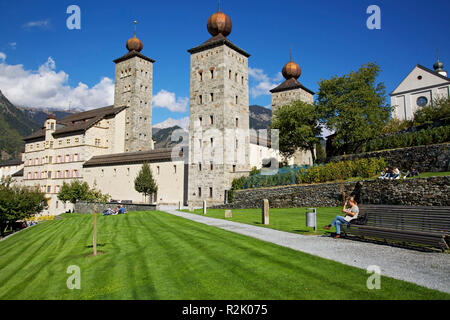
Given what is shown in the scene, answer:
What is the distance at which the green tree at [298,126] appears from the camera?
3847cm

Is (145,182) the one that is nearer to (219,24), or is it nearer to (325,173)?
(219,24)

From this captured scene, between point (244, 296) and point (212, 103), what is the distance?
1295 inches

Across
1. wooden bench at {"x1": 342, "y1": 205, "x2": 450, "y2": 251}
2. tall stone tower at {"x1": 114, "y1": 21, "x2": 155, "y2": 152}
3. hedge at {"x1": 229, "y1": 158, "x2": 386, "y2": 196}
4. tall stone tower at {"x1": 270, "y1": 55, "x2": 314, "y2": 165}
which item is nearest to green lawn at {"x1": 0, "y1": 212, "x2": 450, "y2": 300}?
wooden bench at {"x1": 342, "y1": 205, "x2": 450, "y2": 251}

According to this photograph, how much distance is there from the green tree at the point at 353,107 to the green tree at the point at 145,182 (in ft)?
75.2

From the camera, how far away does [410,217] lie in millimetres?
9562

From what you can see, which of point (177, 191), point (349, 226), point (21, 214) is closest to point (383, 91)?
point (177, 191)

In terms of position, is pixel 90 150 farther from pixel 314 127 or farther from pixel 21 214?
pixel 314 127

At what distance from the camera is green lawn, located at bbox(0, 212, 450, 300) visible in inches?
233

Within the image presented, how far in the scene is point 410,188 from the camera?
18.5 meters

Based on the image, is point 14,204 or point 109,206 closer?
point 14,204

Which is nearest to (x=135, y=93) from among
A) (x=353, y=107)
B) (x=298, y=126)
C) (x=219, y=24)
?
(x=219, y=24)

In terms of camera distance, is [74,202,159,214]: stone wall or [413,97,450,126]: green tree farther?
[74,202,159,214]: stone wall

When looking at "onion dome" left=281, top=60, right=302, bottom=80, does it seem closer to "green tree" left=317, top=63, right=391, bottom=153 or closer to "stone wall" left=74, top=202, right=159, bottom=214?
"green tree" left=317, top=63, right=391, bottom=153

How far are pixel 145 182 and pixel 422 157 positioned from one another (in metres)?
30.4
